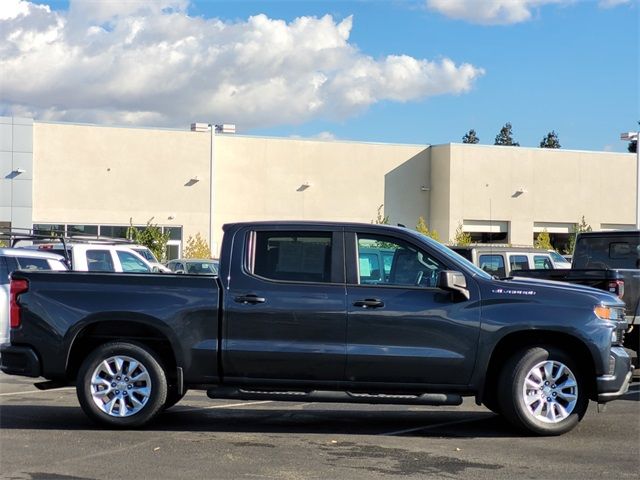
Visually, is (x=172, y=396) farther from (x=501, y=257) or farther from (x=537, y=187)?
(x=537, y=187)

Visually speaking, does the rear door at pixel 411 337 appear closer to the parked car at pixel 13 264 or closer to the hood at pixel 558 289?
the hood at pixel 558 289

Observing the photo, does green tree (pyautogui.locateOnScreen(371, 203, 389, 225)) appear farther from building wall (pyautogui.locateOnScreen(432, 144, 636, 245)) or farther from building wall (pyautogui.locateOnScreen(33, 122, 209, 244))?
building wall (pyautogui.locateOnScreen(33, 122, 209, 244))

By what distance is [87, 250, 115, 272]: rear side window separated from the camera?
54.3 feet

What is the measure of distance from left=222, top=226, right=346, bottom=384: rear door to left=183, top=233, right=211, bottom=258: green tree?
32.6 metres

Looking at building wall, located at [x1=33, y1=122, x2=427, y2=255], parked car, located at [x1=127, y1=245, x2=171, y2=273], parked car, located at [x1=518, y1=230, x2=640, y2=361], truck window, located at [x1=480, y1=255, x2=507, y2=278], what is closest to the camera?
parked car, located at [x1=518, y1=230, x2=640, y2=361]

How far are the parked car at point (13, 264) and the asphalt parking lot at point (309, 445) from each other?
284cm

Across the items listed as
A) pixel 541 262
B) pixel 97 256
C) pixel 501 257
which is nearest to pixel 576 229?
pixel 541 262

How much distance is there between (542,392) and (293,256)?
2566 millimetres

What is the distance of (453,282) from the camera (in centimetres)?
830

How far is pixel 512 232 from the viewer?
5084 centimetres

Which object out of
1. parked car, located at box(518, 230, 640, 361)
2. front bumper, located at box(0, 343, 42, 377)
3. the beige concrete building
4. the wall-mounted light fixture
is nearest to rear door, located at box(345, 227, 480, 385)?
front bumper, located at box(0, 343, 42, 377)

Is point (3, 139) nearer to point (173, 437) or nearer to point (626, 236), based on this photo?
point (626, 236)

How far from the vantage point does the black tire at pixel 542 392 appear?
8.38m

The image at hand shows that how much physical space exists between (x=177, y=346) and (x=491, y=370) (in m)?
2.87
